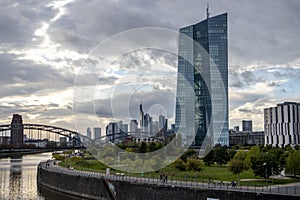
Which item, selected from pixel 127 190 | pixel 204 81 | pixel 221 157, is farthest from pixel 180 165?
pixel 204 81

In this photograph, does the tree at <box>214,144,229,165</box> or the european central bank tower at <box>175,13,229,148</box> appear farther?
the european central bank tower at <box>175,13,229,148</box>

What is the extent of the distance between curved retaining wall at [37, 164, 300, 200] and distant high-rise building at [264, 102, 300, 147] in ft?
228

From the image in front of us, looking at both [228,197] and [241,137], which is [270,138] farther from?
[228,197]

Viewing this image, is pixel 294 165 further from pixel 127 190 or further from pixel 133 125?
pixel 133 125

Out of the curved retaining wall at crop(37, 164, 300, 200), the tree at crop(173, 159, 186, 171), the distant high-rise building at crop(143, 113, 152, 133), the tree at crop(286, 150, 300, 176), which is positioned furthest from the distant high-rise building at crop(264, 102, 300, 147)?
the curved retaining wall at crop(37, 164, 300, 200)

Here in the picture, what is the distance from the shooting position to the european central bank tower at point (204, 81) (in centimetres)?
9319

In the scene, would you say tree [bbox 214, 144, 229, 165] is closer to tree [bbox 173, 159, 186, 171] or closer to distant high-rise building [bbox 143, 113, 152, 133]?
tree [bbox 173, 159, 186, 171]

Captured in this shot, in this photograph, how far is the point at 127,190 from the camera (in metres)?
31.2

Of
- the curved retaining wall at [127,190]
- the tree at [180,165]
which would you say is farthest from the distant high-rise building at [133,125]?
the curved retaining wall at [127,190]

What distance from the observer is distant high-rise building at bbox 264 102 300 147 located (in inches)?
4031

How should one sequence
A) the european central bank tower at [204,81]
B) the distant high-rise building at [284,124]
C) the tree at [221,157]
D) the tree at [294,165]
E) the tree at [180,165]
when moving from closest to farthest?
the tree at [294,165] → the tree at [180,165] → the tree at [221,157] → the european central bank tower at [204,81] → the distant high-rise building at [284,124]

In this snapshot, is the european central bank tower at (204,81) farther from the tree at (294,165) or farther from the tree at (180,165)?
the tree at (294,165)

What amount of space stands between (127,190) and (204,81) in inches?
2701

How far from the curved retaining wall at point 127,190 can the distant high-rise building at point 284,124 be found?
69.4 m
